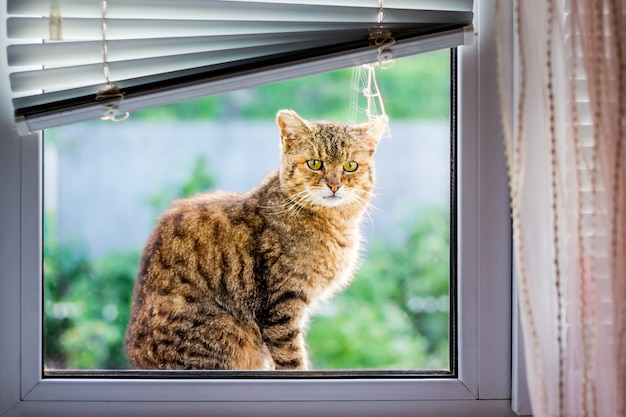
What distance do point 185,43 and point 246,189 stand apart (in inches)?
12.3

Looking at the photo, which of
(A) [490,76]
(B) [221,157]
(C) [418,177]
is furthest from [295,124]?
(A) [490,76]

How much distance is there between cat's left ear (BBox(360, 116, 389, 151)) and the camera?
1266mm

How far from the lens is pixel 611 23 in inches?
34.9

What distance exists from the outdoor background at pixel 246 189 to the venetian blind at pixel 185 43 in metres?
0.11

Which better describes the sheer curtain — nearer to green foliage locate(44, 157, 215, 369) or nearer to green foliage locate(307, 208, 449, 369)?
green foliage locate(307, 208, 449, 369)

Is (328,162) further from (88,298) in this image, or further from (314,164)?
(88,298)

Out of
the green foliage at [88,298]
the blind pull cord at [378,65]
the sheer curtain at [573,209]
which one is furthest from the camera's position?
the green foliage at [88,298]

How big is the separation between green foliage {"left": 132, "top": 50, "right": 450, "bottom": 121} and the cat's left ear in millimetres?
22

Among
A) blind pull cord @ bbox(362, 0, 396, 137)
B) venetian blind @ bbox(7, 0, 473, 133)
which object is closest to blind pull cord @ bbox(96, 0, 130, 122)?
venetian blind @ bbox(7, 0, 473, 133)

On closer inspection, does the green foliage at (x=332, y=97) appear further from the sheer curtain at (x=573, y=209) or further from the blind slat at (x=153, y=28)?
the sheer curtain at (x=573, y=209)

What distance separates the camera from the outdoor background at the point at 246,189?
1.25 metres

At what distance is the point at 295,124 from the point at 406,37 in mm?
280

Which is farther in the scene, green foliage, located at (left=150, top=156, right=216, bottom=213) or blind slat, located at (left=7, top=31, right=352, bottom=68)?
green foliage, located at (left=150, top=156, right=216, bottom=213)

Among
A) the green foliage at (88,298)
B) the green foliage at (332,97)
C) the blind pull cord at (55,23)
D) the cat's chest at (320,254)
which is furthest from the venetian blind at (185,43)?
the cat's chest at (320,254)
